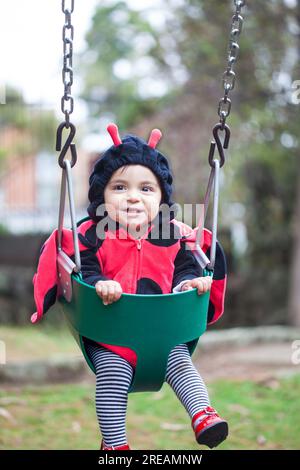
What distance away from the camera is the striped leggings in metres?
1.82

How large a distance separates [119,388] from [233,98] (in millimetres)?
5666

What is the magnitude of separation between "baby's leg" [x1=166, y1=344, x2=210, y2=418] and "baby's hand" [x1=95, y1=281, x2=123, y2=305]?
0.27 meters

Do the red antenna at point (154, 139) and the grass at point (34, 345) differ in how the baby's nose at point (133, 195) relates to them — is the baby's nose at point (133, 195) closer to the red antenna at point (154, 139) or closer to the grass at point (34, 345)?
the red antenna at point (154, 139)

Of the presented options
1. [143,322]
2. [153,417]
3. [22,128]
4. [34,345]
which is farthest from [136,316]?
[22,128]

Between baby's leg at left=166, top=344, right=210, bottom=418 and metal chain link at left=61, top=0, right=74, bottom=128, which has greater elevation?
metal chain link at left=61, top=0, right=74, bottom=128

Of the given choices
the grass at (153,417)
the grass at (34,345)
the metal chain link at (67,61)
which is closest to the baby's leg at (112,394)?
the metal chain link at (67,61)

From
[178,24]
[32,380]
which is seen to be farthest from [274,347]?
[178,24]

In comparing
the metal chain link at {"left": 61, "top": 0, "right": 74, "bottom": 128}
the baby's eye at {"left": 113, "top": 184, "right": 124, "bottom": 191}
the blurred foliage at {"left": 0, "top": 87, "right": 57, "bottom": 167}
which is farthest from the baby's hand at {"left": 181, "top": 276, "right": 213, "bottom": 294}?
the blurred foliage at {"left": 0, "top": 87, "right": 57, "bottom": 167}

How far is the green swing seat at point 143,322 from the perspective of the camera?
182cm

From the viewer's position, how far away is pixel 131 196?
1.96 meters

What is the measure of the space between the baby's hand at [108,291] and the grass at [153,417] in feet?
5.33

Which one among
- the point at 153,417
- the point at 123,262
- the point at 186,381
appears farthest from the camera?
the point at 153,417

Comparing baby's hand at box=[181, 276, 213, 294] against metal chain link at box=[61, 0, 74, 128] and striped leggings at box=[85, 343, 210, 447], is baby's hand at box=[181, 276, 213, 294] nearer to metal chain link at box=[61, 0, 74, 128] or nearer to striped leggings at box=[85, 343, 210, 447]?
striped leggings at box=[85, 343, 210, 447]

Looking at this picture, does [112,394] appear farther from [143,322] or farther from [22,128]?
[22,128]
